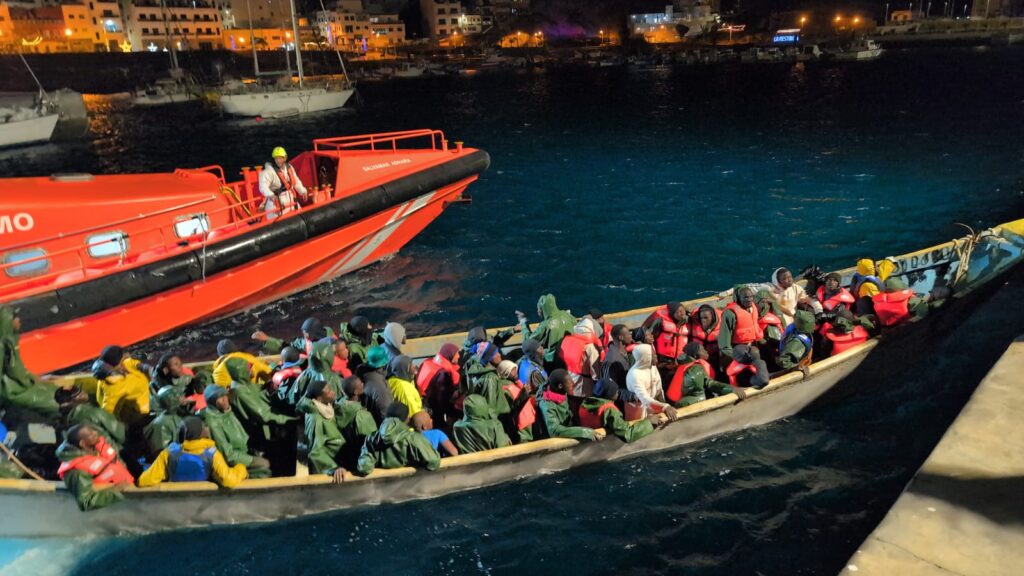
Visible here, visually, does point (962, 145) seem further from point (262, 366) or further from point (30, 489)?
point (30, 489)

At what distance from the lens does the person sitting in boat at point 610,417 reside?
7.52 meters

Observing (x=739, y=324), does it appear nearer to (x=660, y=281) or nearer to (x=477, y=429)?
(x=477, y=429)

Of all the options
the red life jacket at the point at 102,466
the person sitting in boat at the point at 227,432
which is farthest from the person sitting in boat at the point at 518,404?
the red life jacket at the point at 102,466

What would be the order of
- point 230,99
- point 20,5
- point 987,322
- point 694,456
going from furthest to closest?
point 20,5 < point 230,99 < point 987,322 < point 694,456

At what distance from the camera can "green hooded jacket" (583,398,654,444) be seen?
750 centimetres

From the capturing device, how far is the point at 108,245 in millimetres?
11289

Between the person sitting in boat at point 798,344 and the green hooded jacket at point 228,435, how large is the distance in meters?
6.38

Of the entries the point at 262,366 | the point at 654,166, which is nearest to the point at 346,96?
the point at 654,166

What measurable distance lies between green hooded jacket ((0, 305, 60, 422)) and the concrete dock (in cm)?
825

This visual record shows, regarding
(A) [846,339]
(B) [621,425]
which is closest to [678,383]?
(B) [621,425]

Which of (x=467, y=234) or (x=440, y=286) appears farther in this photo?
(x=467, y=234)

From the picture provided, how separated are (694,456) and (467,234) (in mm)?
11500

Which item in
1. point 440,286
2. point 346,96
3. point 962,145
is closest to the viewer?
point 440,286

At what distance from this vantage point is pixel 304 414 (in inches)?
288
